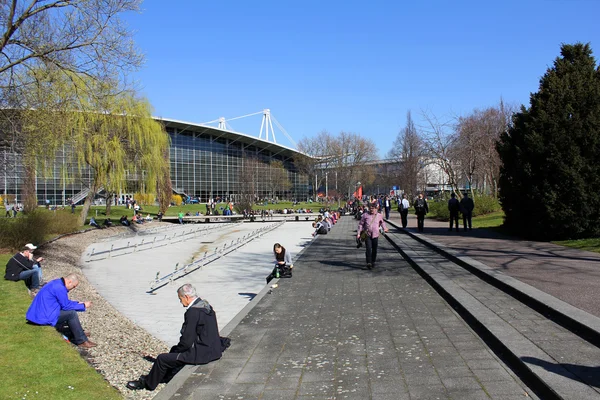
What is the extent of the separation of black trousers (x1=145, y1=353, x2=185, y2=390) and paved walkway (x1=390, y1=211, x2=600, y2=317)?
16.6ft

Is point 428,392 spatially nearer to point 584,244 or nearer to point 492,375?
point 492,375

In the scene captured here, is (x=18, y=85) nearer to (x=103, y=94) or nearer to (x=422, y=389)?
(x=103, y=94)

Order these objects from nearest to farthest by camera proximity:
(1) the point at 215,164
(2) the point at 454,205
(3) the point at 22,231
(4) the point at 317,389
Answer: (4) the point at 317,389 < (3) the point at 22,231 < (2) the point at 454,205 < (1) the point at 215,164

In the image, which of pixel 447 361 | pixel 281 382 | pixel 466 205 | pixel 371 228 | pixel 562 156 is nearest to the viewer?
pixel 281 382

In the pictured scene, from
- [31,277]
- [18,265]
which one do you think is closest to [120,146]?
[18,265]

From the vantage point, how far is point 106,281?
17062mm

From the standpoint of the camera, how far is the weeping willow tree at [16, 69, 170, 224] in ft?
55.7

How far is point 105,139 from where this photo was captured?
34844 millimetres

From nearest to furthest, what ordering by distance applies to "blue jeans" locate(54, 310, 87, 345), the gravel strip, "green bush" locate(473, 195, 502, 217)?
the gravel strip, "blue jeans" locate(54, 310, 87, 345), "green bush" locate(473, 195, 502, 217)

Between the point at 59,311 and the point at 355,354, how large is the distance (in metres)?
5.03

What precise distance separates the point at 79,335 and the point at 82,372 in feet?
6.94

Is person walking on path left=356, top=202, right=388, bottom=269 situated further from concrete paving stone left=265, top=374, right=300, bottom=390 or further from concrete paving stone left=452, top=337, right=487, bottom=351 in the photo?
concrete paving stone left=265, top=374, right=300, bottom=390

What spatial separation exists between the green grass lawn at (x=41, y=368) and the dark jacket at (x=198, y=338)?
2.72 ft

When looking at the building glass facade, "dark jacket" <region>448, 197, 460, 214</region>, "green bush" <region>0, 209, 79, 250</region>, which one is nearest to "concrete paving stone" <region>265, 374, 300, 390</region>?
"green bush" <region>0, 209, 79, 250</region>
